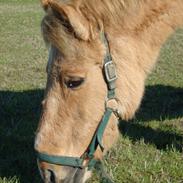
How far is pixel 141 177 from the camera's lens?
455 cm

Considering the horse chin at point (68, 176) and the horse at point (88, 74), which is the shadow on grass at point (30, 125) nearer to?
the horse chin at point (68, 176)

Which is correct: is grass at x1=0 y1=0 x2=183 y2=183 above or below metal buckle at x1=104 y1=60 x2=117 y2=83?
below

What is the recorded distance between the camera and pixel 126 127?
6062 millimetres

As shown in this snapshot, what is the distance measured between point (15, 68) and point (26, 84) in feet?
4.77

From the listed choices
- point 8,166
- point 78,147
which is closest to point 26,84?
point 8,166

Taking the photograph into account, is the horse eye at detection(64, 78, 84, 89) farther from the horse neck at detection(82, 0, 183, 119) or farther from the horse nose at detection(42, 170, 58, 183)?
the horse nose at detection(42, 170, 58, 183)

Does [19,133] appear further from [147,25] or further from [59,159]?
[147,25]

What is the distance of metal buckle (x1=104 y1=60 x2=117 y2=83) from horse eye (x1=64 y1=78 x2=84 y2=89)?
7.8 inches

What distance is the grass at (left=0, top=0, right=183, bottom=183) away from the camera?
4.68m

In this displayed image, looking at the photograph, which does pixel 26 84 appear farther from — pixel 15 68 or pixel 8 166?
pixel 8 166

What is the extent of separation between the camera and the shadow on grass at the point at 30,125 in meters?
4.88

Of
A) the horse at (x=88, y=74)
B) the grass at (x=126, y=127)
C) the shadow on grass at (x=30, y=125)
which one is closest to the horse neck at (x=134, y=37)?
the horse at (x=88, y=74)

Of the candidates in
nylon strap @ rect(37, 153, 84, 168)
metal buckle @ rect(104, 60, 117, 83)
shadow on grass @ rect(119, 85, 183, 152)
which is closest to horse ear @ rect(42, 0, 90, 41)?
metal buckle @ rect(104, 60, 117, 83)

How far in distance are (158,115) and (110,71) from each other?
3426 millimetres
